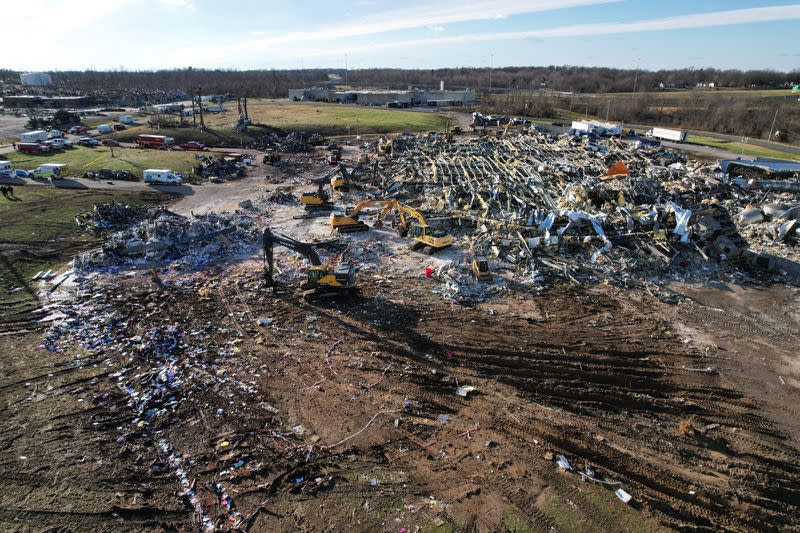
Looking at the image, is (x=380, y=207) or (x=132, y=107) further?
(x=132, y=107)

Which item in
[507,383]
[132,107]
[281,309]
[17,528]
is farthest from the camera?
[132,107]

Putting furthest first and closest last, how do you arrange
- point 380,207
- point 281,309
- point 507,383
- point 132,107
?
point 132,107 → point 380,207 → point 281,309 → point 507,383

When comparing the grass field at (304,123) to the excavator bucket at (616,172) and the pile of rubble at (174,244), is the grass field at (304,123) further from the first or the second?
the excavator bucket at (616,172)

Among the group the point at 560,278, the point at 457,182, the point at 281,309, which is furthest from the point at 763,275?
the point at 281,309

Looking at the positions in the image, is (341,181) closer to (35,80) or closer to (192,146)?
(192,146)

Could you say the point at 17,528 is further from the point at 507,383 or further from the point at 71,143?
the point at 71,143

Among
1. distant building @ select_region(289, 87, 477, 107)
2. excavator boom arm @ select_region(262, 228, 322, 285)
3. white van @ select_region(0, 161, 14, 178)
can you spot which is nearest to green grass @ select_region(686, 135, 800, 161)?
distant building @ select_region(289, 87, 477, 107)

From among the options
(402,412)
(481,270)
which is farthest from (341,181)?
(402,412)

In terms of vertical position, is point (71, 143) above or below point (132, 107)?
below
